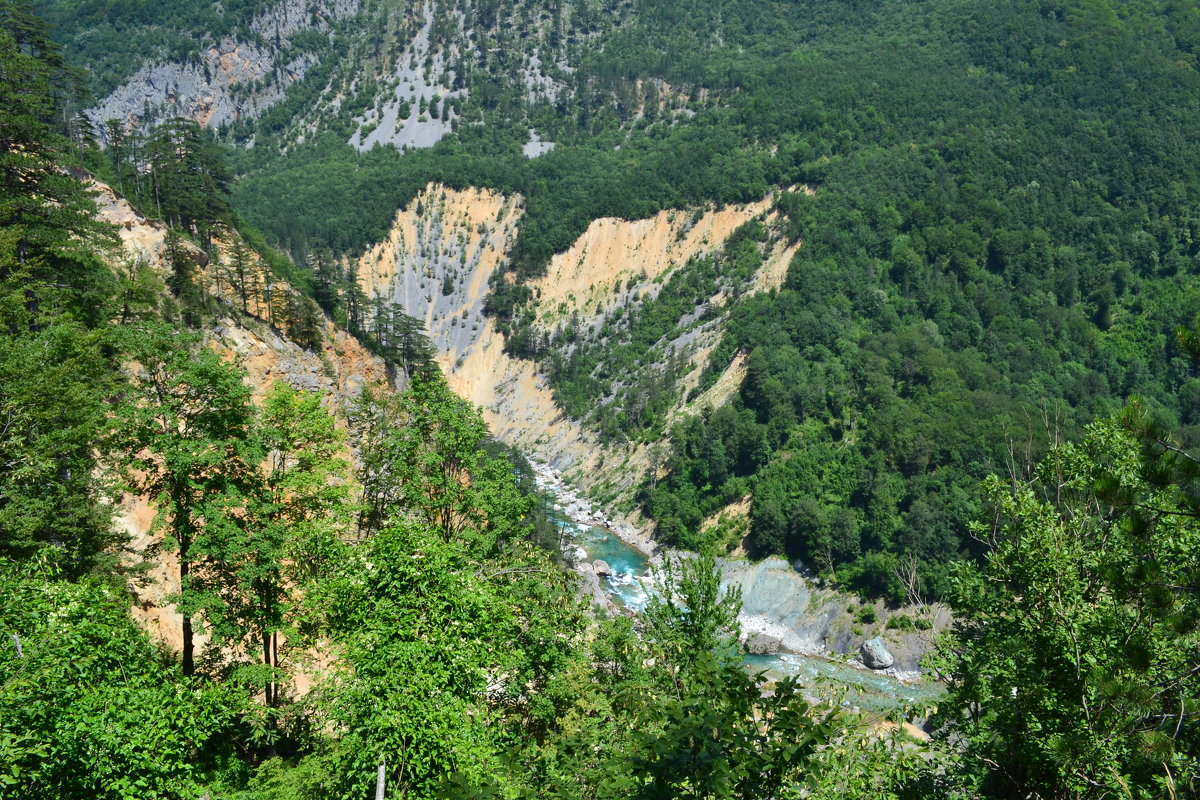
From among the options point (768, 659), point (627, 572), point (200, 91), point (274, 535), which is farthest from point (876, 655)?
point (200, 91)

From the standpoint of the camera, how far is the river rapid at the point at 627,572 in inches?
2176

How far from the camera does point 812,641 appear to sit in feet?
209

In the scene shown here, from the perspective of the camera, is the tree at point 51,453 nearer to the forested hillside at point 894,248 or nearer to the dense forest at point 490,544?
the dense forest at point 490,544

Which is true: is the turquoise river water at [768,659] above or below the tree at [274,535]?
below

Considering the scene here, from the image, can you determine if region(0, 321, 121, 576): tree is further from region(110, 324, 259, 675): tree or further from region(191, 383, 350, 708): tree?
→ region(191, 383, 350, 708): tree

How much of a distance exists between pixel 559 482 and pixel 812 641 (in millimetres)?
44296

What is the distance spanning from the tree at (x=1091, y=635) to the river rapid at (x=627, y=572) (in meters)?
29.0

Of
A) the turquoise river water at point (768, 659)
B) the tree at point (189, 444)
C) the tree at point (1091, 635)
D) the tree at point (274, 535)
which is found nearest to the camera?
the tree at point (1091, 635)

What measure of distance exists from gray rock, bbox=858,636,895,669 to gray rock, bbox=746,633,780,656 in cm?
671

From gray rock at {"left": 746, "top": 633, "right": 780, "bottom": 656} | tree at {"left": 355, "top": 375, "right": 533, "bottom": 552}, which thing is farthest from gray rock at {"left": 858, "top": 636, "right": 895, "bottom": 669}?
tree at {"left": 355, "top": 375, "right": 533, "bottom": 552}

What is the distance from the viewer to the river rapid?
5528 cm

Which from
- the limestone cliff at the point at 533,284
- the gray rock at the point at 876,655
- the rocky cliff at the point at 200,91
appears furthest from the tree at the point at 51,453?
the rocky cliff at the point at 200,91

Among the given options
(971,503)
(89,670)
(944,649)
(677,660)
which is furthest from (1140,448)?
(971,503)

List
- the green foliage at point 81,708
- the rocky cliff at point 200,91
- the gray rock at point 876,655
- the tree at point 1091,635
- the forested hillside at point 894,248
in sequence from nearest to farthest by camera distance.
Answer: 1. the tree at point 1091,635
2. the green foliage at point 81,708
3. the gray rock at point 876,655
4. the forested hillside at point 894,248
5. the rocky cliff at point 200,91
